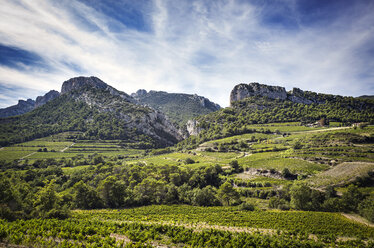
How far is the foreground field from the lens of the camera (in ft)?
74.9

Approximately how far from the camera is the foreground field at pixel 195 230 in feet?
74.9

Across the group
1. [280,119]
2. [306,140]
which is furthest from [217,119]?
[306,140]

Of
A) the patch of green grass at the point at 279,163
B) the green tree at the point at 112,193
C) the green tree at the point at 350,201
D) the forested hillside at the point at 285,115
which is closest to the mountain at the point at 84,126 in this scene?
the forested hillside at the point at 285,115

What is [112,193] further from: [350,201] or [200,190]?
[350,201]

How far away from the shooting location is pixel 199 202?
179 ft

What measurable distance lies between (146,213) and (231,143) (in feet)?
304

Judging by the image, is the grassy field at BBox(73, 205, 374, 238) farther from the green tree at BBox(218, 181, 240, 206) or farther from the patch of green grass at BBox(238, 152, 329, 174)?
the patch of green grass at BBox(238, 152, 329, 174)

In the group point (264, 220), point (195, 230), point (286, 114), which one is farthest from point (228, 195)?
point (286, 114)

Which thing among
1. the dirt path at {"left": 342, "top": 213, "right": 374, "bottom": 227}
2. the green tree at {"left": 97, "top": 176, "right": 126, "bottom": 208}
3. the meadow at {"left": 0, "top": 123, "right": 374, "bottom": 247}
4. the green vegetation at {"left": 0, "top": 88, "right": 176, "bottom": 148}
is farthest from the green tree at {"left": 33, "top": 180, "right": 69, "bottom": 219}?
the green vegetation at {"left": 0, "top": 88, "right": 176, "bottom": 148}

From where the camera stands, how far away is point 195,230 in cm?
3238

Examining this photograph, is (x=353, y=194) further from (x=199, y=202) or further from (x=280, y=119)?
(x=280, y=119)

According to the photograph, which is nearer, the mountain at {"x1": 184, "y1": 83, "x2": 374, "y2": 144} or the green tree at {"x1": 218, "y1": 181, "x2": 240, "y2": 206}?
the green tree at {"x1": 218, "y1": 181, "x2": 240, "y2": 206}

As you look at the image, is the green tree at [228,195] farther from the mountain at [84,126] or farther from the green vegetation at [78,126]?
the mountain at [84,126]

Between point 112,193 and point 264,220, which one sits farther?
point 112,193
